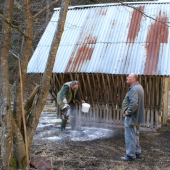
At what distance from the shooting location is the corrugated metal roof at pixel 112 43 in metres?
7.50

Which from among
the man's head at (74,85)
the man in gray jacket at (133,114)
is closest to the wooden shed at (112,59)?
the man's head at (74,85)

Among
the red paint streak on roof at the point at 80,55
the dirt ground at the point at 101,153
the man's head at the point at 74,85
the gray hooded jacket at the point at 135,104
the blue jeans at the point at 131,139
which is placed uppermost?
the red paint streak on roof at the point at 80,55

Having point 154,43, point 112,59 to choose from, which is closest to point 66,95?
point 112,59

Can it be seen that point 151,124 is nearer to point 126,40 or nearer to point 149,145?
point 149,145

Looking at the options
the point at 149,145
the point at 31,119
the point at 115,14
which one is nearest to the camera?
the point at 31,119

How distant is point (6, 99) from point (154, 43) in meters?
5.49

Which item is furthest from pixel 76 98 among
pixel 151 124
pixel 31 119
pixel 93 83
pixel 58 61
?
pixel 31 119

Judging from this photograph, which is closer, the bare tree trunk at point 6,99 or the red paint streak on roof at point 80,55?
the bare tree trunk at point 6,99

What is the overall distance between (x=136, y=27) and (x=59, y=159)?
5610mm

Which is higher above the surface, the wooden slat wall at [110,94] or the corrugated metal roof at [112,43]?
the corrugated metal roof at [112,43]

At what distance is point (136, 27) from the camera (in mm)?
8586

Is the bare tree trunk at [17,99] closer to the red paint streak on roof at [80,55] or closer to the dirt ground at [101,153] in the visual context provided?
the dirt ground at [101,153]

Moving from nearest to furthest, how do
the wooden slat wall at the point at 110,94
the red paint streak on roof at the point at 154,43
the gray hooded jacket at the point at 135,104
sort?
the gray hooded jacket at the point at 135,104
the red paint streak on roof at the point at 154,43
the wooden slat wall at the point at 110,94

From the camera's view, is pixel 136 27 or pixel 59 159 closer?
pixel 59 159
